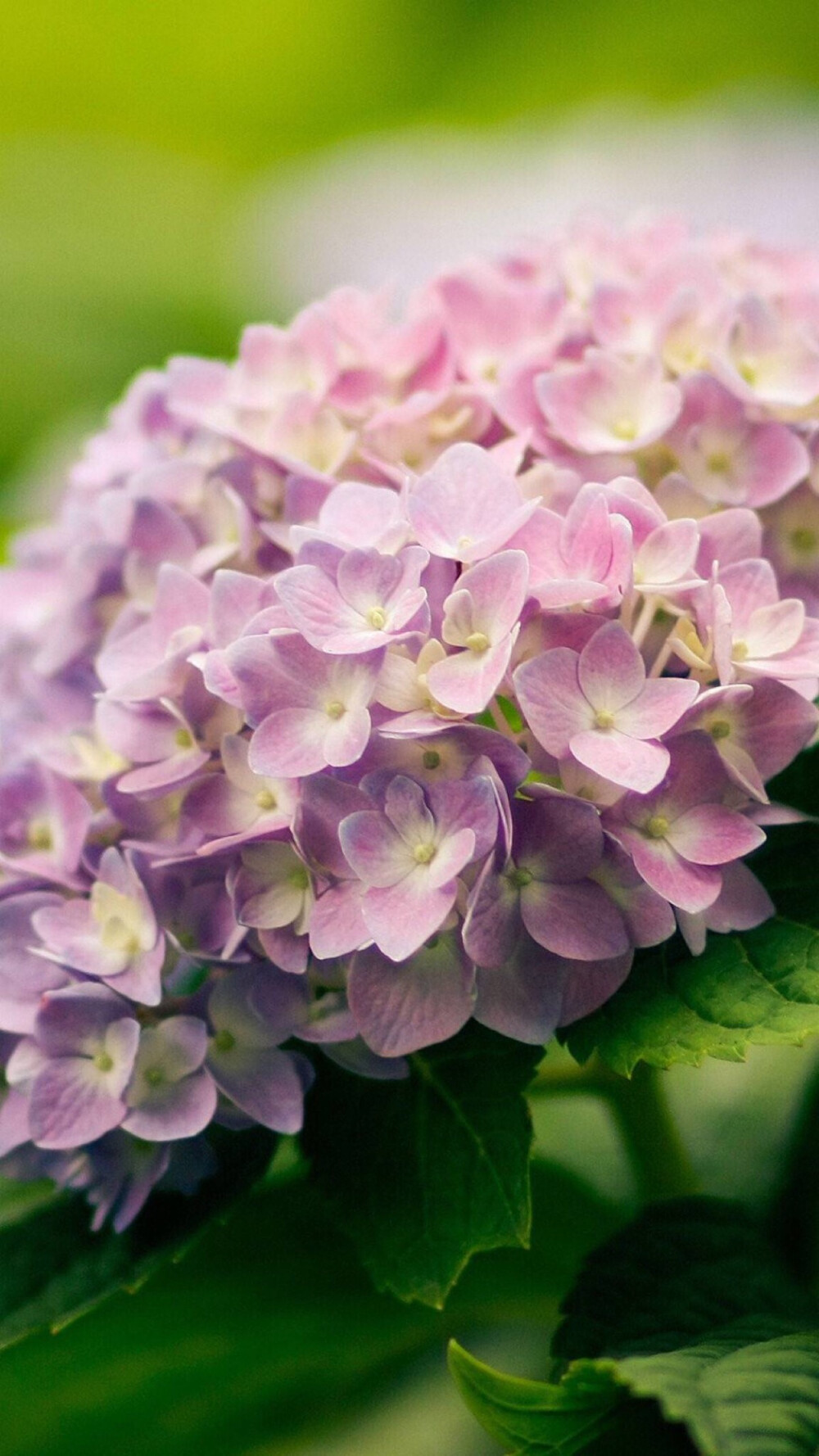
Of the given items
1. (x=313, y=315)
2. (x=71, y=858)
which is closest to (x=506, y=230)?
(x=313, y=315)

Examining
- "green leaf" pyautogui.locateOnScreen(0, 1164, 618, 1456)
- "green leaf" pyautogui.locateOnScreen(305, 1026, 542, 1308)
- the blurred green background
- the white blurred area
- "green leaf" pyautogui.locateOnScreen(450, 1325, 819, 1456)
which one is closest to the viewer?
"green leaf" pyautogui.locateOnScreen(450, 1325, 819, 1456)

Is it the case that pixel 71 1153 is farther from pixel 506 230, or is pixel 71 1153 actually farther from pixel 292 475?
pixel 506 230

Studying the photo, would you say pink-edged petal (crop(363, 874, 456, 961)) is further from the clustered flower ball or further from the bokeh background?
the bokeh background

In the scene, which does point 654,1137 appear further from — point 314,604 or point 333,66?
point 333,66

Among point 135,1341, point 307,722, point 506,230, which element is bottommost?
point 135,1341

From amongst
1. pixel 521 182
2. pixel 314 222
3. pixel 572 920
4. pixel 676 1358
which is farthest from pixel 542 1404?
pixel 521 182

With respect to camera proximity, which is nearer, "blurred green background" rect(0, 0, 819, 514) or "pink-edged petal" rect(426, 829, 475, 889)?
"pink-edged petal" rect(426, 829, 475, 889)

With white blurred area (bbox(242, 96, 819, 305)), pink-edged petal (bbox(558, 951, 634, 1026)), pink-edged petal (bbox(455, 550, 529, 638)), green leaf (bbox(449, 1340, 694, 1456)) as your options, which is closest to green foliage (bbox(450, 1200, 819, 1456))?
green leaf (bbox(449, 1340, 694, 1456))
